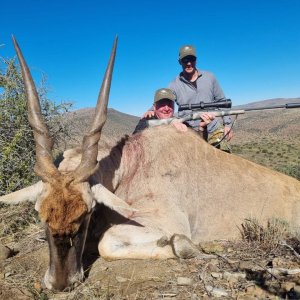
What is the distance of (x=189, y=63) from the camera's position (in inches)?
297

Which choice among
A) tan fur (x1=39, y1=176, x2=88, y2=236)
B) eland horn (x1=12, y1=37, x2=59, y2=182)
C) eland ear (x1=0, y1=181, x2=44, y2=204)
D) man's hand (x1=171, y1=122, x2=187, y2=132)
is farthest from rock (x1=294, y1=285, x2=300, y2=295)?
man's hand (x1=171, y1=122, x2=187, y2=132)

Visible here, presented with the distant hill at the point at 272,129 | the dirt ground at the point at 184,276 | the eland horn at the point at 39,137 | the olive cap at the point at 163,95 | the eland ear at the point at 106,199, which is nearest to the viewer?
the dirt ground at the point at 184,276

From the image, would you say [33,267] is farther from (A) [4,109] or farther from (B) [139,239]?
(A) [4,109]

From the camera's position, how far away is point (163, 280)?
3566mm

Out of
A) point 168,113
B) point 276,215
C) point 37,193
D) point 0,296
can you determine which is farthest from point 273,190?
point 0,296

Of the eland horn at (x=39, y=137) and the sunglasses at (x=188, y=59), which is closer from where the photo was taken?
the eland horn at (x=39, y=137)

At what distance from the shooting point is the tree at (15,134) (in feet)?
22.1

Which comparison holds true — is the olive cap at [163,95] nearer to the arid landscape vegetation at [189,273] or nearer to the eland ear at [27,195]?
the arid landscape vegetation at [189,273]

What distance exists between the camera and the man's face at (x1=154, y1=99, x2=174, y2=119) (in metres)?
6.91

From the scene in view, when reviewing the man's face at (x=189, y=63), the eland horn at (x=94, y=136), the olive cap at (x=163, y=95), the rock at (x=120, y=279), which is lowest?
the rock at (x=120, y=279)

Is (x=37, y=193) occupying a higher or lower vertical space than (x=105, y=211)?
higher

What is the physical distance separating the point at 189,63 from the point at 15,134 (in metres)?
3.39

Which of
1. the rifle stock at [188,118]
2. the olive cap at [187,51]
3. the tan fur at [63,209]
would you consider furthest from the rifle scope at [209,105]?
the tan fur at [63,209]

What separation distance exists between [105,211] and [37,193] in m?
0.85
